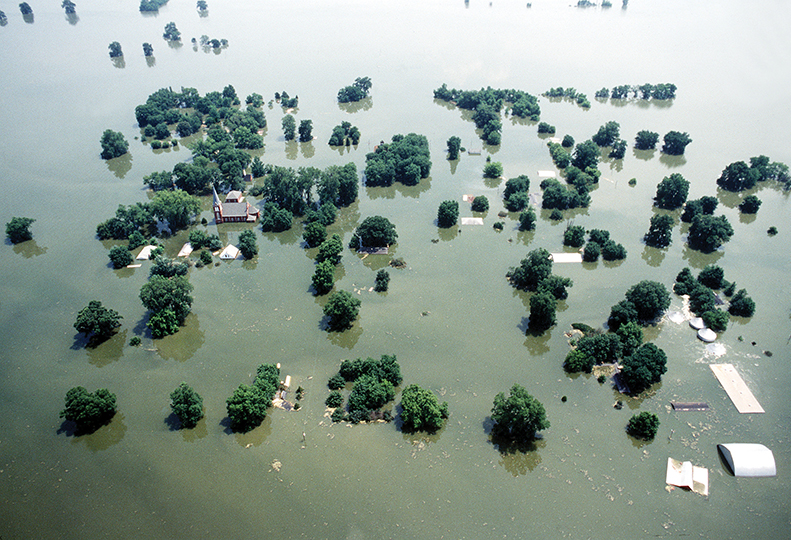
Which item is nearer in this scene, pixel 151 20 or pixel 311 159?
pixel 311 159

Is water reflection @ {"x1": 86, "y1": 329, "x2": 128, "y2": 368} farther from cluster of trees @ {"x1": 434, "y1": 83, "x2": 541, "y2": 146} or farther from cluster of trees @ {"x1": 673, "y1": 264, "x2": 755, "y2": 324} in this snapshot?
cluster of trees @ {"x1": 434, "y1": 83, "x2": 541, "y2": 146}

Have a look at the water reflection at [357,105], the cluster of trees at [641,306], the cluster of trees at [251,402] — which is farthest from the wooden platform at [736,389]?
the water reflection at [357,105]

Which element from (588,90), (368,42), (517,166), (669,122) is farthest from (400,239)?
(368,42)

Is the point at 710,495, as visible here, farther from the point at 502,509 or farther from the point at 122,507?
the point at 122,507

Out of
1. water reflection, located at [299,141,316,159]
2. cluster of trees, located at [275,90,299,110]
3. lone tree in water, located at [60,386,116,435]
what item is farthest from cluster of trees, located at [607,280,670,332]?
cluster of trees, located at [275,90,299,110]

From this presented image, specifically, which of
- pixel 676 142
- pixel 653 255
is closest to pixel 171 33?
pixel 676 142

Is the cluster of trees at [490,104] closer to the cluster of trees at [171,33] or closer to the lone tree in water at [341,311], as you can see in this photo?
the lone tree in water at [341,311]

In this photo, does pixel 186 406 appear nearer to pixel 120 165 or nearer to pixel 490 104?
pixel 120 165
